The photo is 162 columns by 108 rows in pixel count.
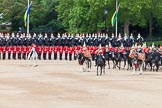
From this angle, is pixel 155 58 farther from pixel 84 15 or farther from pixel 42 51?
pixel 84 15

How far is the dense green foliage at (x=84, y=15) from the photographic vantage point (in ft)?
251

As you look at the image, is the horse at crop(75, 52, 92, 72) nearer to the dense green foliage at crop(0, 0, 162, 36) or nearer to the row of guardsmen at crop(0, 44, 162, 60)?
the row of guardsmen at crop(0, 44, 162, 60)

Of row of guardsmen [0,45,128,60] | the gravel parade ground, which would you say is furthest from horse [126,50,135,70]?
row of guardsmen [0,45,128,60]

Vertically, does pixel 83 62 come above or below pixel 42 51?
below

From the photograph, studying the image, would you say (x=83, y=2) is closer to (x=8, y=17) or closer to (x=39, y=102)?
(x=8, y=17)

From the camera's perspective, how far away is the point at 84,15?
7775cm

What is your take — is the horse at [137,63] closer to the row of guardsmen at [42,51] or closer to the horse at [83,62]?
the horse at [83,62]

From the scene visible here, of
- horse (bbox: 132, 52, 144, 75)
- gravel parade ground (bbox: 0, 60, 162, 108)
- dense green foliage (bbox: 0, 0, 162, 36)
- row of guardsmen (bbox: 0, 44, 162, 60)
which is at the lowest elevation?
gravel parade ground (bbox: 0, 60, 162, 108)

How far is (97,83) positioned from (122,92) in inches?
167

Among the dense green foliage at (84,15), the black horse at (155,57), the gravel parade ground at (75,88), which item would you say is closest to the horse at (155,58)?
the black horse at (155,57)

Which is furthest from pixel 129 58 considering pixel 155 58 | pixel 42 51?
pixel 42 51

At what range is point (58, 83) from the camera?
3159 centimetres

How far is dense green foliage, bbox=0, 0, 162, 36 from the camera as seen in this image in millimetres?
76562

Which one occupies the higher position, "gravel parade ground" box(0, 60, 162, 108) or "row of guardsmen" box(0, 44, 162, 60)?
"row of guardsmen" box(0, 44, 162, 60)
